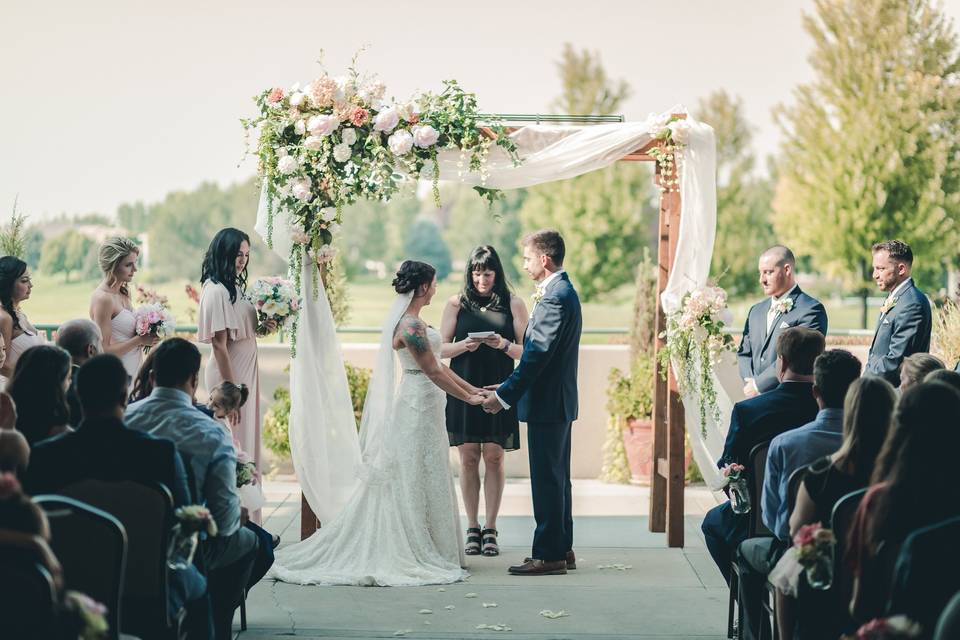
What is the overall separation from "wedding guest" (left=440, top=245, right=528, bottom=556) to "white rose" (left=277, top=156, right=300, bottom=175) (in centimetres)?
112

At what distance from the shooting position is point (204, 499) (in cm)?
396

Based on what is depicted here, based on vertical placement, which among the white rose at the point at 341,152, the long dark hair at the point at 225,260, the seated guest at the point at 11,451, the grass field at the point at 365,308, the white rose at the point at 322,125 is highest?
the white rose at the point at 322,125

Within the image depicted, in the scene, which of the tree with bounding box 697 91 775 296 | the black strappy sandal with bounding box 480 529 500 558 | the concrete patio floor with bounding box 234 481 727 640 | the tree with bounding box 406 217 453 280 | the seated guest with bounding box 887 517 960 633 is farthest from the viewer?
the tree with bounding box 406 217 453 280

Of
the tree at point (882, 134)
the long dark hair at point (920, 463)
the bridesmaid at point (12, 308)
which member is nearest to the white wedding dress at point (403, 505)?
the bridesmaid at point (12, 308)

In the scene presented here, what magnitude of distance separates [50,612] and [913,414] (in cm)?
225

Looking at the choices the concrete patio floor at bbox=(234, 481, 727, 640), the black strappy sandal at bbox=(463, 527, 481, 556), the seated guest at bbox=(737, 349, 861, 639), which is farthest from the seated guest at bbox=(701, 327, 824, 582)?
the black strappy sandal at bbox=(463, 527, 481, 556)

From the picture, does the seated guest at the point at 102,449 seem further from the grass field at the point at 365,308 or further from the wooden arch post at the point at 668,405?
the grass field at the point at 365,308

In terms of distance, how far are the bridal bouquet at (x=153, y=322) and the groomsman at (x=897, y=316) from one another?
3823 millimetres

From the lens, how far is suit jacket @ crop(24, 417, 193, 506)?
11.1ft

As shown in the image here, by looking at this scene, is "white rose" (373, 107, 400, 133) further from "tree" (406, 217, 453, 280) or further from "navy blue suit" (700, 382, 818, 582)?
"tree" (406, 217, 453, 280)

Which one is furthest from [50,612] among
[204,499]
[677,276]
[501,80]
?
[501,80]

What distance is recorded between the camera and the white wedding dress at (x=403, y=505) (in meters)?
5.99

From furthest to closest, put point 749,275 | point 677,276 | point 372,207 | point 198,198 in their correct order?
point 372,207
point 198,198
point 749,275
point 677,276

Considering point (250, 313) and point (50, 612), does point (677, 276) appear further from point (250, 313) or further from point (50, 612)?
point (50, 612)
